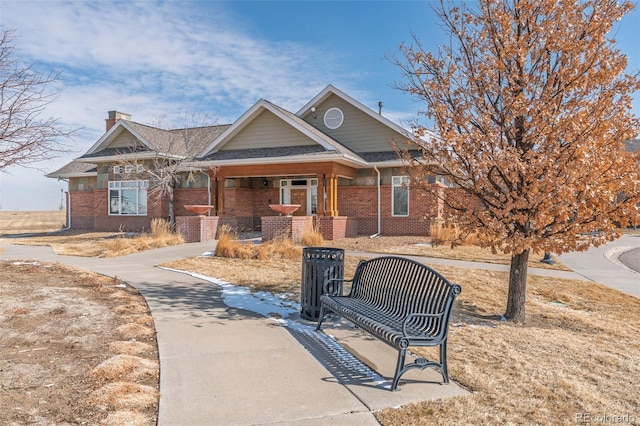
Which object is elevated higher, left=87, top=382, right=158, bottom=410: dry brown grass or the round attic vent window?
the round attic vent window

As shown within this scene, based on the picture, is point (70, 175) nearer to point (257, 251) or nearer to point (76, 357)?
point (257, 251)

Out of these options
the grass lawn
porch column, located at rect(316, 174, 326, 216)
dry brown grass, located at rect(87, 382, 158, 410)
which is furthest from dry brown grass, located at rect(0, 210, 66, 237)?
dry brown grass, located at rect(87, 382, 158, 410)

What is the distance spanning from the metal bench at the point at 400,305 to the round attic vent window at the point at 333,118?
16139 mm

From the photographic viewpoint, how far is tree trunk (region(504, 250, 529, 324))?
7.14 meters

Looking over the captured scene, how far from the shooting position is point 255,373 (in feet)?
14.4

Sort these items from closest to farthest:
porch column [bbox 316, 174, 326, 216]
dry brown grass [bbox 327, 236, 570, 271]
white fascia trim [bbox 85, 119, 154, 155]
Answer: dry brown grass [bbox 327, 236, 570, 271], porch column [bbox 316, 174, 326, 216], white fascia trim [bbox 85, 119, 154, 155]

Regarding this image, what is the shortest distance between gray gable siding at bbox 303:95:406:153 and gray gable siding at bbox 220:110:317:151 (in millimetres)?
2886

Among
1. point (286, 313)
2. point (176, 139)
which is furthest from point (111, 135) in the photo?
point (286, 313)

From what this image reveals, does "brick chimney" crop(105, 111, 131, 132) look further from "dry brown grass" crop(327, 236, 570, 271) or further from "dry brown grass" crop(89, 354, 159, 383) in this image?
"dry brown grass" crop(89, 354, 159, 383)

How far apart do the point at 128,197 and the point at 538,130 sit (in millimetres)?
21978

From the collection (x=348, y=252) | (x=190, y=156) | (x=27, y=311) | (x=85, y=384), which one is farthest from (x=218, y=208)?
(x=85, y=384)

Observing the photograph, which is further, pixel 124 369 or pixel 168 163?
pixel 168 163

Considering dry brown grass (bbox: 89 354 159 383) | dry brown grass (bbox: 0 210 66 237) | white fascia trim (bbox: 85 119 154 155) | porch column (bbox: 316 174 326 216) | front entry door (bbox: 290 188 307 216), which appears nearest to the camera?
dry brown grass (bbox: 89 354 159 383)

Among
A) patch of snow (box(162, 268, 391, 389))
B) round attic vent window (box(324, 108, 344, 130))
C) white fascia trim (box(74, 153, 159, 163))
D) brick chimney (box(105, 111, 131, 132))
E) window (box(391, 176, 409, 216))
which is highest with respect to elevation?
brick chimney (box(105, 111, 131, 132))
